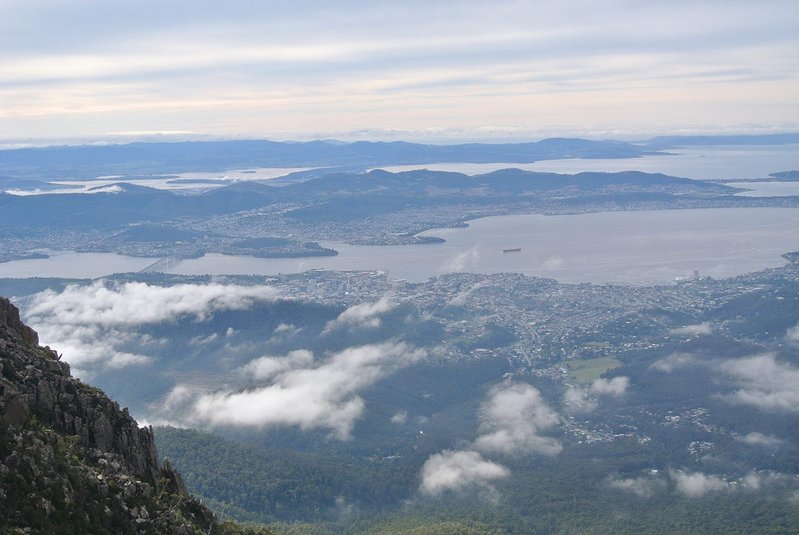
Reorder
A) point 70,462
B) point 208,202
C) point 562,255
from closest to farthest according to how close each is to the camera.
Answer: point 70,462, point 562,255, point 208,202

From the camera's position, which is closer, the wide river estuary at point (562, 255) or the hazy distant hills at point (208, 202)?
the wide river estuary at point (562, 255)

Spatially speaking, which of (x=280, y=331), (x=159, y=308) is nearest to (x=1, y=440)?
(x=280, y=331)

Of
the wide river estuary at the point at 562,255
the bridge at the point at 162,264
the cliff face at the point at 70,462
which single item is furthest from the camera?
the bridge at the point at 162,264

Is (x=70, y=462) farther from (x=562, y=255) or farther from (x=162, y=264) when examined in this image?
(x=562, y=255)

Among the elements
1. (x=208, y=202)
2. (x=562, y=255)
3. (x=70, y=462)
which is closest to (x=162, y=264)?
(x=562, y=255)

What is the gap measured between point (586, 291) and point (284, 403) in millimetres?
49962

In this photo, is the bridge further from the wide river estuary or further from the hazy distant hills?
the hazy distant hills

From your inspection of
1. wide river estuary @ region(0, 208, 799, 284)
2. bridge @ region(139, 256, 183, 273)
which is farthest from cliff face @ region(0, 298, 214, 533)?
bridge @ region(139, 256, 183, 273)

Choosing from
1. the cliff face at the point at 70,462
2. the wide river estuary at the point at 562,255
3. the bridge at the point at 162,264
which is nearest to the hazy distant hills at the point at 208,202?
the wide river estuary at the point at 562,255

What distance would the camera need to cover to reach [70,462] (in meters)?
16.1

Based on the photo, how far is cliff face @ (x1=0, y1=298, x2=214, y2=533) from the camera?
1482 cm

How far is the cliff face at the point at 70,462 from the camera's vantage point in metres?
14.8

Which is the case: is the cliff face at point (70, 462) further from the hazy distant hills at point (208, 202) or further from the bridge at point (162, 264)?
the hazy distant hills at point (208, 202)

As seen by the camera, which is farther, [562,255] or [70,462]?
[562,255]
